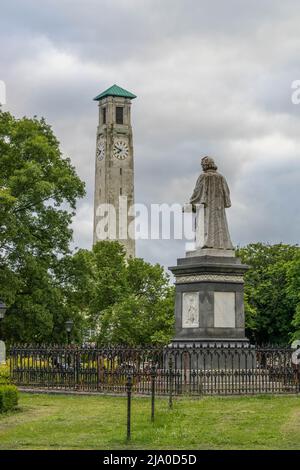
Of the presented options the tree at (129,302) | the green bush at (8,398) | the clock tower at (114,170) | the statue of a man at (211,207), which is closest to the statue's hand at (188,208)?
the statue of a man at (211,207)

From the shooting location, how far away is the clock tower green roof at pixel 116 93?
400 feet

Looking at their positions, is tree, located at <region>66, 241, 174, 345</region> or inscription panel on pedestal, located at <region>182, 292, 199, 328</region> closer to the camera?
inscription panel on pedestal, located at <region>182, 292, 199, 328</region>

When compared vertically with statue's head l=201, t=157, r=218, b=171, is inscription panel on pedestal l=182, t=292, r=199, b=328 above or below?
below

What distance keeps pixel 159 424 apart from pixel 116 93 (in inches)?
4196

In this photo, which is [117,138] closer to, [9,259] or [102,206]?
[102,206]

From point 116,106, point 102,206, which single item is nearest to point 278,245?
point 102,206

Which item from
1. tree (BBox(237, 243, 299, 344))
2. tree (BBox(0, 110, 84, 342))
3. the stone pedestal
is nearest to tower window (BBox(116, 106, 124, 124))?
tree (BBox(237, 243, 299, 344))

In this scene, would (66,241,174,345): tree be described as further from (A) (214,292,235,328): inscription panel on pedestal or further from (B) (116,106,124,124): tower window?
(B) (116,106,124,124): tower window

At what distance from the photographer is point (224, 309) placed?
86.3ft

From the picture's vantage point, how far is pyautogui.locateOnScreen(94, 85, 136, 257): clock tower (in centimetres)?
11481

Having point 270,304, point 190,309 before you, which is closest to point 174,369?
point 190,309

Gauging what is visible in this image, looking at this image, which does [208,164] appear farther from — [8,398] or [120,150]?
[120,150]

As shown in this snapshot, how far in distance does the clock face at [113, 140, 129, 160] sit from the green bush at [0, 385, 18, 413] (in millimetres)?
95923
